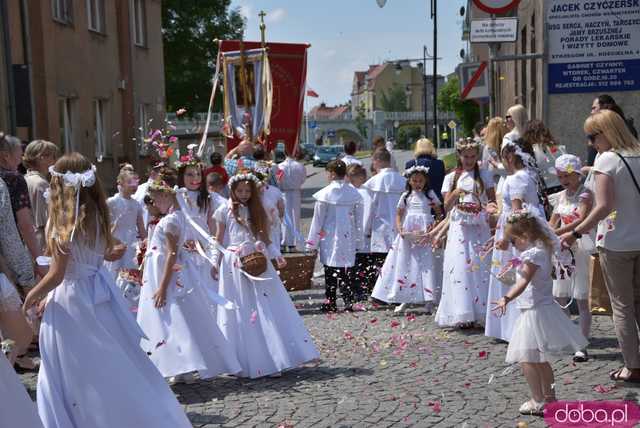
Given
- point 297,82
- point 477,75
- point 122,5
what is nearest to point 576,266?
point 477,75

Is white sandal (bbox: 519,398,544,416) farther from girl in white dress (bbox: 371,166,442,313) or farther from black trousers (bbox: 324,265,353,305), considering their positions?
black trousers (bbox: 324,265,353,305)

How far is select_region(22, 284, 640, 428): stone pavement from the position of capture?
6.02m

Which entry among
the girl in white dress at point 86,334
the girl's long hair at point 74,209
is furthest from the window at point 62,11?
the girl in white dress at point 86,334

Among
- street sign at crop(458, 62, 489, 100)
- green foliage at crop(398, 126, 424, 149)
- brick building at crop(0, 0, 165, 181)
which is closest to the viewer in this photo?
street sign at crop(458, 62, 489, 100)

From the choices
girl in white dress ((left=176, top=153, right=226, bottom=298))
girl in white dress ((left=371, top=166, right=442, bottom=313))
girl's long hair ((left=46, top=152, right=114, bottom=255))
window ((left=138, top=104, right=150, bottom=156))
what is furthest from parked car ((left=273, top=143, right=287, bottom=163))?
girl's long hair ((left=46, top=152, right=114, bottom=255))

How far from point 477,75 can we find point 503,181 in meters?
6.04

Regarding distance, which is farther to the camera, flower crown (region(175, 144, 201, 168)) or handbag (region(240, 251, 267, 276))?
flower crown (region(175, 144, 201, 168))

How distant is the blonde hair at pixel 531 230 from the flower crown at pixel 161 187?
266cm

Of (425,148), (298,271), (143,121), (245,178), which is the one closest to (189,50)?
(143,121)

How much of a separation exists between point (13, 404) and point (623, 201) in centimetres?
424

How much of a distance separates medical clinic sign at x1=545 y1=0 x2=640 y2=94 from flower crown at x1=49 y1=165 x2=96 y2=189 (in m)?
6.23

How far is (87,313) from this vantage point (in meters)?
5.27

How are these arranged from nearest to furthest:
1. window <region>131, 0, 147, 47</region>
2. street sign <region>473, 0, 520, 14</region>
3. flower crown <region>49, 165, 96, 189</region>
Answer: flower crown <region>49, 165, 96, 189</region>, street sign <region>473, 0, 520, 14</region>, window <region>131, 0, 147, 47</region>

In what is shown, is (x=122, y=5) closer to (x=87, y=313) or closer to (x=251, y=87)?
(x=251, y=87)
